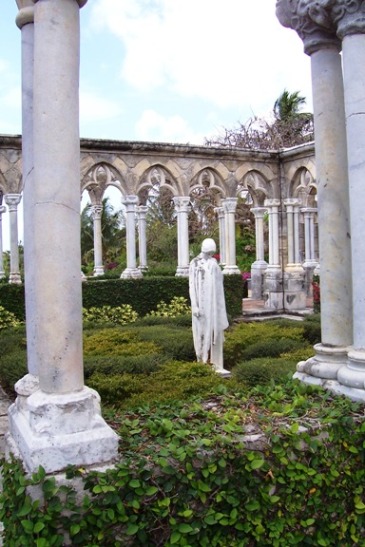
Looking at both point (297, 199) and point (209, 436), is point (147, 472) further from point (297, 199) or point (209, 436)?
point (297, 199)

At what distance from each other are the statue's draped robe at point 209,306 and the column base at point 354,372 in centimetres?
391

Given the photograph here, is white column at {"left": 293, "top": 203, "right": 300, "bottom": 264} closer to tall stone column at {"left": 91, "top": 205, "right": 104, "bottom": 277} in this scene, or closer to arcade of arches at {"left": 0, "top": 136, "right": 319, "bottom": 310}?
arcade of arches at {"left": 0, "top": 136, "right": 319, "bottom": 310}

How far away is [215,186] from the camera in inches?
667

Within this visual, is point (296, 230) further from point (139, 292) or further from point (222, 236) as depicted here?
point (139, 292)

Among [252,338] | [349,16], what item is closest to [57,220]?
[349,16]

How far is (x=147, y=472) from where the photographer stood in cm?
261

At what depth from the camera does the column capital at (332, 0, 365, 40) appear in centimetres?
362

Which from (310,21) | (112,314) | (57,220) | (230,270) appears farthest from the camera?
(230,270)

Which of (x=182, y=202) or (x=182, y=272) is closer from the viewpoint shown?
(x=182, y=272)

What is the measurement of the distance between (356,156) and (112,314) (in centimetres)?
1074

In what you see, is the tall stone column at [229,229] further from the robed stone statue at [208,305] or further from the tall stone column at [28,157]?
the tall stone column at [28,157]

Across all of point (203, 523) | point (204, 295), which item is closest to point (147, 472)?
point (203, 523)

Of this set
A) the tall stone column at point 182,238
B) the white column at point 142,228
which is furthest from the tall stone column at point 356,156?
→ the white column at point 142,228

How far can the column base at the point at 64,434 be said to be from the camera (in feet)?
9.05
